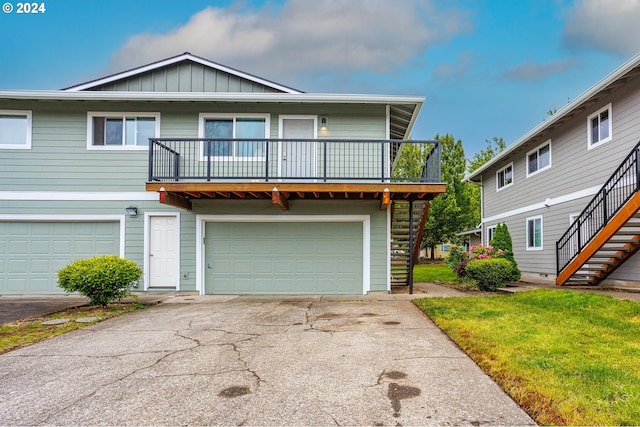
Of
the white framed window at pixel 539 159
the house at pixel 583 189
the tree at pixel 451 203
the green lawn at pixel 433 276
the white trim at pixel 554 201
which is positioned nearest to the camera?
the house at pixel 583 189

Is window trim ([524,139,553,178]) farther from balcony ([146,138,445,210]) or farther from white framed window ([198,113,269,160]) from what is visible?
white framed window ([198,113,269,160])

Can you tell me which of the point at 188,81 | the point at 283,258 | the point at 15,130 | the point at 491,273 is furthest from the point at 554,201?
the point at 15,130

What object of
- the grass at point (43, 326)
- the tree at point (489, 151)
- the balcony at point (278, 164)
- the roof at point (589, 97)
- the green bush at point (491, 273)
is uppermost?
the tree at point (489, 151)

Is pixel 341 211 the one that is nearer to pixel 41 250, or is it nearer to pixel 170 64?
pixel 170 64

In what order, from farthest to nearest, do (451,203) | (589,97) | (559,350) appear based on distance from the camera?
(451,203) → (589,97) → (559,350)

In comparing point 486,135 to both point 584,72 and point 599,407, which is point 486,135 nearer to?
point 584,72

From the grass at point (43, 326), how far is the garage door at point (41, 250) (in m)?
2.67

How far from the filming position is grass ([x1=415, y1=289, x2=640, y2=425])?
2975 mm

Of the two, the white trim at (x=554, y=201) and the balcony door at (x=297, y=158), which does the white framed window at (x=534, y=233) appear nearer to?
the white trim at (x=554, y=201)

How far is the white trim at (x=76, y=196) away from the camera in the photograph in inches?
400

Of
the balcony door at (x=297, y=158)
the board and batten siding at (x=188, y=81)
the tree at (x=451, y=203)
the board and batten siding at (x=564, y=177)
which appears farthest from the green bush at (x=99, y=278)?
the tree at (x=451, y=203)

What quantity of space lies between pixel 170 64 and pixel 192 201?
14.3 feet

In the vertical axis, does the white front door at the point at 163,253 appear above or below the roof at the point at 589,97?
below

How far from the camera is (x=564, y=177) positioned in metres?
12.4
